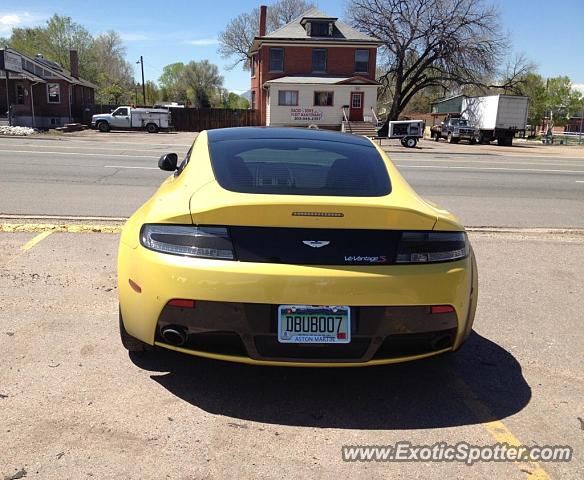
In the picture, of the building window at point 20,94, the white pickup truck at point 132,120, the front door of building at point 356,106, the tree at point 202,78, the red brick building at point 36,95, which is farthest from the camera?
the tree at point 202,78

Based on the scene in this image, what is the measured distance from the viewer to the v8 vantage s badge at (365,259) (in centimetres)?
288

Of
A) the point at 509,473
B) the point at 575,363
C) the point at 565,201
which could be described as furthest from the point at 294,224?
the point at 565,201

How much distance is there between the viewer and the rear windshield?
3.33m

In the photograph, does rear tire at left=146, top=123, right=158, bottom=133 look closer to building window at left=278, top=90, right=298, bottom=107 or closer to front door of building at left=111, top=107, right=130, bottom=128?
front door of building at left=111, top=107, right=130, bottom=128

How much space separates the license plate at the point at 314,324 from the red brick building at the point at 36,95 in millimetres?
42921

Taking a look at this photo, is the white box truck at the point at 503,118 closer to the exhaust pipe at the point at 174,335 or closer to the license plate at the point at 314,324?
the license plate at the point at 314,324

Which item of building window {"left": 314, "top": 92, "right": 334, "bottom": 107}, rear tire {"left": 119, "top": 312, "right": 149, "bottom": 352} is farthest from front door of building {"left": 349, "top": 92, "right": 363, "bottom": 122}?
rear tire {"left": 119, "top": 312, "right": 149, "bottom": 352}

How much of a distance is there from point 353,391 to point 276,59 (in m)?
46.2

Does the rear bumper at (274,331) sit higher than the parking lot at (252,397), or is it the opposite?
the rear bumper at (274,331)

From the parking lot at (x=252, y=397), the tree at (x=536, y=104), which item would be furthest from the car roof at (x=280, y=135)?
the tree at (x=536, y=104)

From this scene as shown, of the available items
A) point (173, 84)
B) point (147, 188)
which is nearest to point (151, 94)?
point (173, 84)

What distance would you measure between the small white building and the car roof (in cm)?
4052

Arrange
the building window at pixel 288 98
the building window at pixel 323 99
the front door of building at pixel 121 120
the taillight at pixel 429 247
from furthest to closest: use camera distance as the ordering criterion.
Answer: the building window at pixel 323 99, the building window at pixel 288 98, the front door of building at pixel 121 120, the taillight at pixel 429 247

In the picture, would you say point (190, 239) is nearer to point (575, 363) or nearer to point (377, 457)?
point (377, 457)
